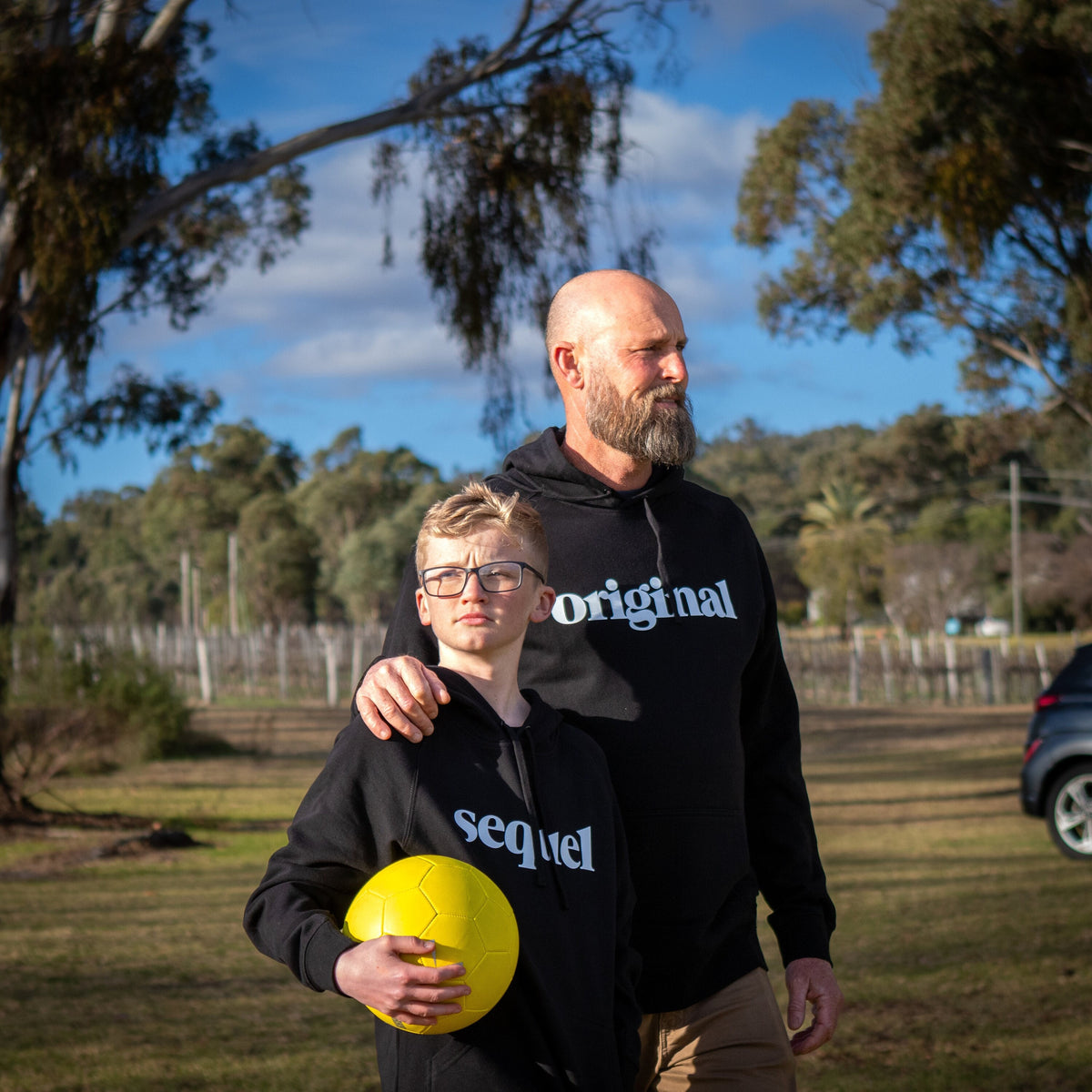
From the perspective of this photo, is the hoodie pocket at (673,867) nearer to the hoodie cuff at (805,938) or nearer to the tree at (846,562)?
the hoodie cuff at (805,938)

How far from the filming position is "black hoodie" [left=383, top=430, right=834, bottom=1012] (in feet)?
8.02

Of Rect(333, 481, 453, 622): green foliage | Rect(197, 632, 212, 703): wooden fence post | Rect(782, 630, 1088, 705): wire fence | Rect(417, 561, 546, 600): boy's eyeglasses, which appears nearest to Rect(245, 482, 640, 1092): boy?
Rect(417, 561, 546, 600): boy's eyeglasses

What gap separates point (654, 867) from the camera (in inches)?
95.9

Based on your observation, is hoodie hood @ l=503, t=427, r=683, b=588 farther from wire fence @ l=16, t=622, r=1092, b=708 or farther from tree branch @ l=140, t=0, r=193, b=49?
wire fence @ l=16, t=622, r=1092, b=708

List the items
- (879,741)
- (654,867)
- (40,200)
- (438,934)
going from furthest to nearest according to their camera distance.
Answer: (879,741)
(40,200)
(654,867)
(438,934)

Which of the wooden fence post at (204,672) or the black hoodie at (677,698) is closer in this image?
the black hoodie at (677,698)

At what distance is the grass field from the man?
2.79 meters

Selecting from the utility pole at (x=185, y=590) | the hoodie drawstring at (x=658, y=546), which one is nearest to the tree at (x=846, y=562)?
the utility pole at (x=185, y=590)

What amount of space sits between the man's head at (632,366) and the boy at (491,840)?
16.5 inches

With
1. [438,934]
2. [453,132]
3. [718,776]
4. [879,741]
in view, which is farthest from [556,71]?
[879,741]

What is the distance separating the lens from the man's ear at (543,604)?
91.1 inches

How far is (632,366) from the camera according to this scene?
259cm

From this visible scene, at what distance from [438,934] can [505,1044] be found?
0.30 meters

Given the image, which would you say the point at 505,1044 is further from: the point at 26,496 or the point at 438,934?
the point at 26,496
